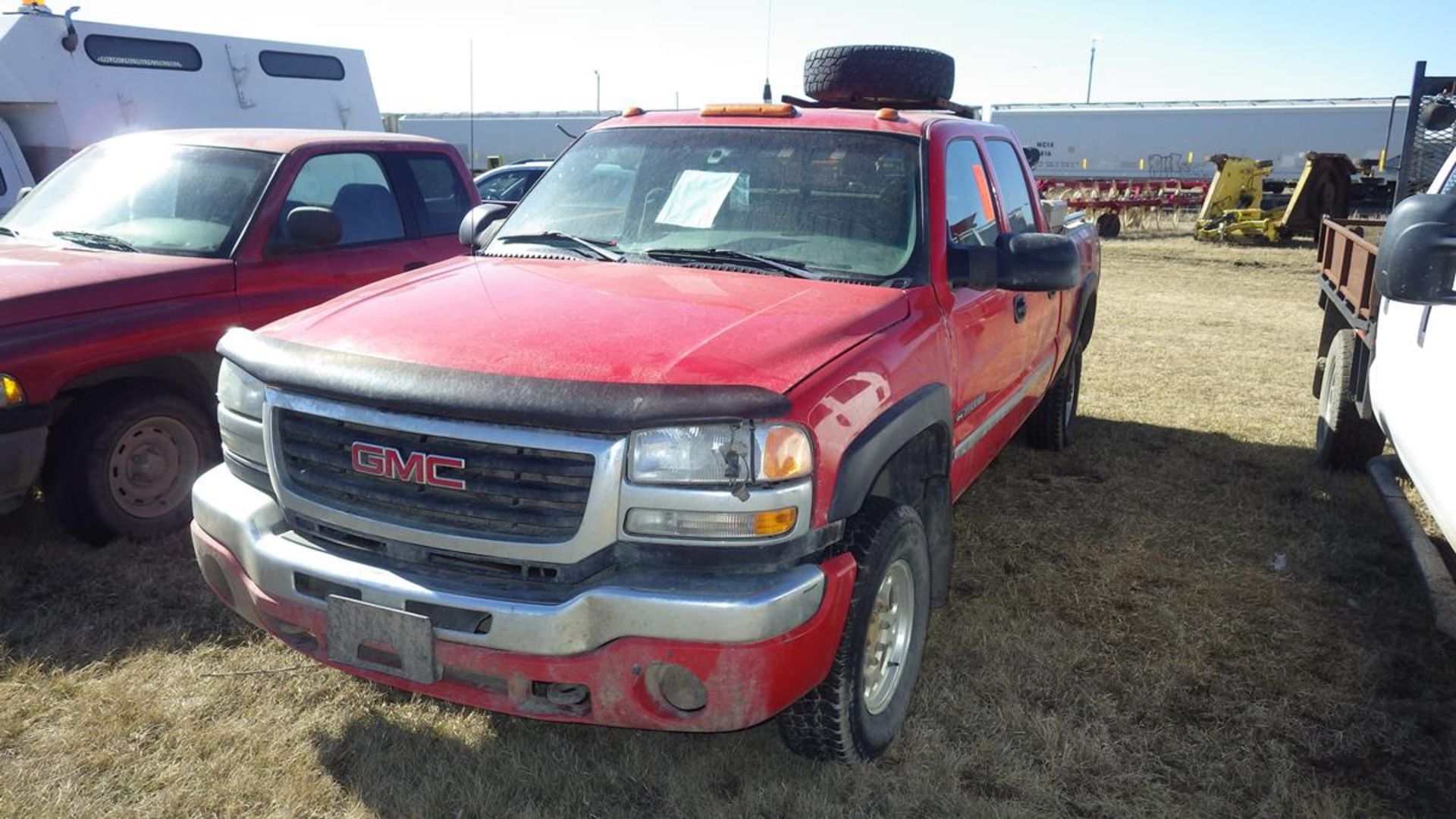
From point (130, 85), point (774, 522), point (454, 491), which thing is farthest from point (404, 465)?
point (130, 85)

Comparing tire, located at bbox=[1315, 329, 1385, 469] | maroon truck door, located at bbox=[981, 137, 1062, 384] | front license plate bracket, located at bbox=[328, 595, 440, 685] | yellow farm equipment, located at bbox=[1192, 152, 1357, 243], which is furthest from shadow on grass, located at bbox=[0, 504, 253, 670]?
yellow farm equipment, located at bbox=[1192, 152, 1357, 243]

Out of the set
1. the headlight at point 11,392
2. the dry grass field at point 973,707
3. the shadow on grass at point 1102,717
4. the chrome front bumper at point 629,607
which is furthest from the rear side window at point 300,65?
the chrome front bumper at point 629,607

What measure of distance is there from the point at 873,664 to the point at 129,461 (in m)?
3.38

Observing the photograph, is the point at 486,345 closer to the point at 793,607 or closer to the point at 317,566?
the point at 317,566

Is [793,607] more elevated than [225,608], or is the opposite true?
[793,607]

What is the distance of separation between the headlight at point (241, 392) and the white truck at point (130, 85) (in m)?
5.92

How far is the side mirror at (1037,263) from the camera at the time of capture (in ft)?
11.2

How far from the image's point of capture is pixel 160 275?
4574 millimetres

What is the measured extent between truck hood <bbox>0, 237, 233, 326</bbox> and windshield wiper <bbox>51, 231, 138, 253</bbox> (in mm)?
65

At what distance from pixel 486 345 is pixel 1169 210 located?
29.2 metres

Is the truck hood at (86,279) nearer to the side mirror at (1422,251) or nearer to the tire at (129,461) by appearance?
the tire at (129,461)

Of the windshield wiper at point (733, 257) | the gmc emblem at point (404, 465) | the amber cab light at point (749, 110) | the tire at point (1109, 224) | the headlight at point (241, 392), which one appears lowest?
the tire at point (1109, 224)

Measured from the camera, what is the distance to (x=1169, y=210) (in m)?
28.5

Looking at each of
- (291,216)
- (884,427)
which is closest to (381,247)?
(291,216)
